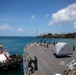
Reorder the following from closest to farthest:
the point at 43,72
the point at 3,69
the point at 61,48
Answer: the point at 43,72 → the point at 61,48 → the point at 3,69

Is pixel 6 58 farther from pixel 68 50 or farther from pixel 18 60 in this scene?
pixel 68 50

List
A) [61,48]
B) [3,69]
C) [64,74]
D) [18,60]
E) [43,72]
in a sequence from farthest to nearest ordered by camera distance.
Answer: [18,60]
[3,69]
[61,48]
[43,72]
[64,74]

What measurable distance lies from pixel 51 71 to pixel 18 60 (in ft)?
49.3

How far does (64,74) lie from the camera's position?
20.2 metres

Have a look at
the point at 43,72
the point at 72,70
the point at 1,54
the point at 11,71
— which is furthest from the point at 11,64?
the point at 72,70

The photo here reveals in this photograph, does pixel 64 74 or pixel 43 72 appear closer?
pixel 64 74

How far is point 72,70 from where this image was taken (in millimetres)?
21234

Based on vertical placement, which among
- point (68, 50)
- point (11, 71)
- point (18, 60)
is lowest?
point (11, 71)

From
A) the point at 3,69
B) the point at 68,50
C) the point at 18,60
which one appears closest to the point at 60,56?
the point at 68,50

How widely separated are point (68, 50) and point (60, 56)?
2.19 meters

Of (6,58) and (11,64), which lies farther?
(6,58)

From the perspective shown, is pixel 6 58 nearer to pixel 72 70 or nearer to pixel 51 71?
pixel 51 71

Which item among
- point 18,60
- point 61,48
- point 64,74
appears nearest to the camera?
point 64,74

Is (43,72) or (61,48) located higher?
(61,48)
